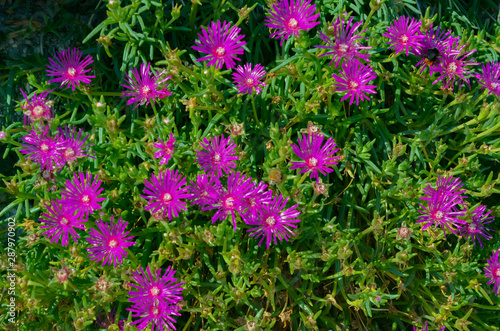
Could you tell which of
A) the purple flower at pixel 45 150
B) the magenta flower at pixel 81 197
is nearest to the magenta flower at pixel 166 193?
the magenta flower at pixel 81 197

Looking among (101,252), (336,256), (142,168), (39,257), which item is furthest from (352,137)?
(39,257)

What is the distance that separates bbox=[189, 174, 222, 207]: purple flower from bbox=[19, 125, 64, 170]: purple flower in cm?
45

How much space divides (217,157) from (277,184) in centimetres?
23

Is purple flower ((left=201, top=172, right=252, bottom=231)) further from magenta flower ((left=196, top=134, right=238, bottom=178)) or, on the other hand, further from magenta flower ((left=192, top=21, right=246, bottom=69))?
magenta flower ((left=192, top=21, right=246, bottom=69))

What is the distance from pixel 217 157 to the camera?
1.56 meters

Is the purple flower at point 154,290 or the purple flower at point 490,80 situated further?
the purple flower at point 490,80

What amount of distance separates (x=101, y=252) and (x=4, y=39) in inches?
42.0

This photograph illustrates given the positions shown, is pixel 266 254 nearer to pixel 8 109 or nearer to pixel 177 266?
pixel 177 266

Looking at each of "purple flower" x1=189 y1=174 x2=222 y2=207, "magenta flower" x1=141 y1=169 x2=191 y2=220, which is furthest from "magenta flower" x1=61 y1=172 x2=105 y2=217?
Result: "purple flower" x1=189 y1=174 x2=222 y2=207

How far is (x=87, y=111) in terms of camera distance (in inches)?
74.6

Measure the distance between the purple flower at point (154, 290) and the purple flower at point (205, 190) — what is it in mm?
250

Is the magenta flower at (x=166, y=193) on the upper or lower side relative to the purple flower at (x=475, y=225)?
upper

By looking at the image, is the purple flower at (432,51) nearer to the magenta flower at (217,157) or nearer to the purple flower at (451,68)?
the purple flower at (451,68)

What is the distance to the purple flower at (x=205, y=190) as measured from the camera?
1.50 metres
